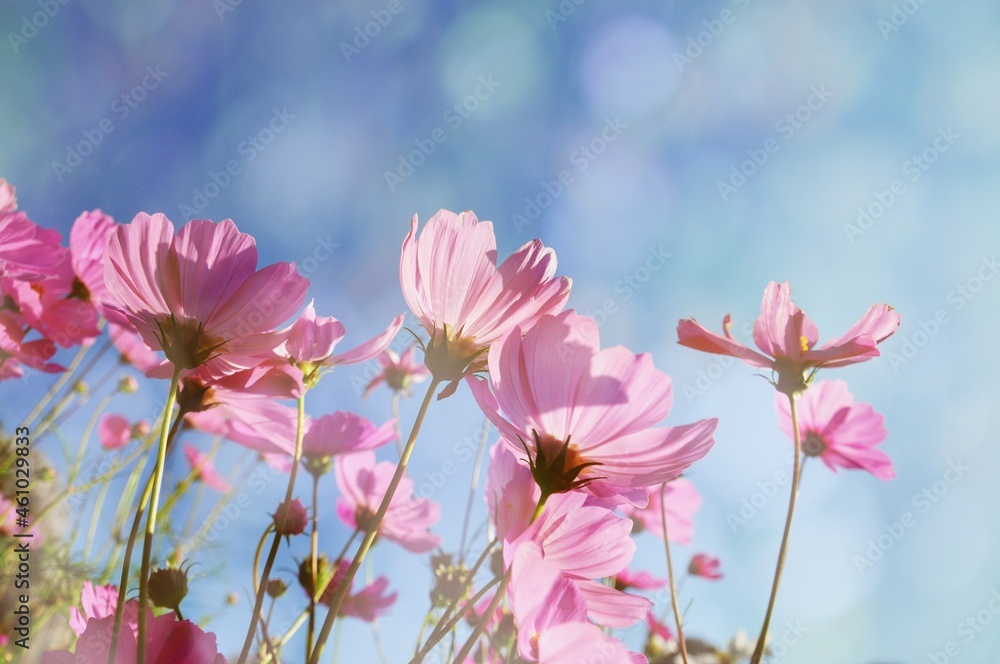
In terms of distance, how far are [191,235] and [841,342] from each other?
476mm

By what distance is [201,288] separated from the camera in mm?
353

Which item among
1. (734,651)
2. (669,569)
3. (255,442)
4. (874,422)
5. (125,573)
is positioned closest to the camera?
(125,573)

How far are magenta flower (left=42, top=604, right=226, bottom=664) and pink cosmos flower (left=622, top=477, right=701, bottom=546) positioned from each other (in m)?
0.70

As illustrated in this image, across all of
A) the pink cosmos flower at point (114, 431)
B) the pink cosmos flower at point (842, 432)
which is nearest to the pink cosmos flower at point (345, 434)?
the pink cosmos flower at point (842, 432)

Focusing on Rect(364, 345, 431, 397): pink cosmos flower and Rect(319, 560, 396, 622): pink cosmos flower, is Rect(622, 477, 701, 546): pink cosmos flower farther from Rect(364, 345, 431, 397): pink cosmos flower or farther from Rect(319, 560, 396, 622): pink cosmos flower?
Rect(364, 345, 431, 397): pink cosmos flower

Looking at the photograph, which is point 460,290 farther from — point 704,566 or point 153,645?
point 704,566

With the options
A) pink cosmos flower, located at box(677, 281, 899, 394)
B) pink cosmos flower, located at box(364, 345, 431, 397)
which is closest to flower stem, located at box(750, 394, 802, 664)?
pink cosmos flower, located at box(677, 281, 899, 394)

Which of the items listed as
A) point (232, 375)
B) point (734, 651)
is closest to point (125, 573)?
point (232, 375)

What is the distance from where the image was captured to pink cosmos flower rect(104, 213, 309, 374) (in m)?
0.34

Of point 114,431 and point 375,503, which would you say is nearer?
point 375,503

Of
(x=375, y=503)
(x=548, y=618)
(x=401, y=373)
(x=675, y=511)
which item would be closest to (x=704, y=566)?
(x=675, y=511)

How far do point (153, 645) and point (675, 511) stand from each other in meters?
0.85

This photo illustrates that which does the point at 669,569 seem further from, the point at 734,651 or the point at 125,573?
the point at 734,651

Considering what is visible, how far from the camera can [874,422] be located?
0.76 m
